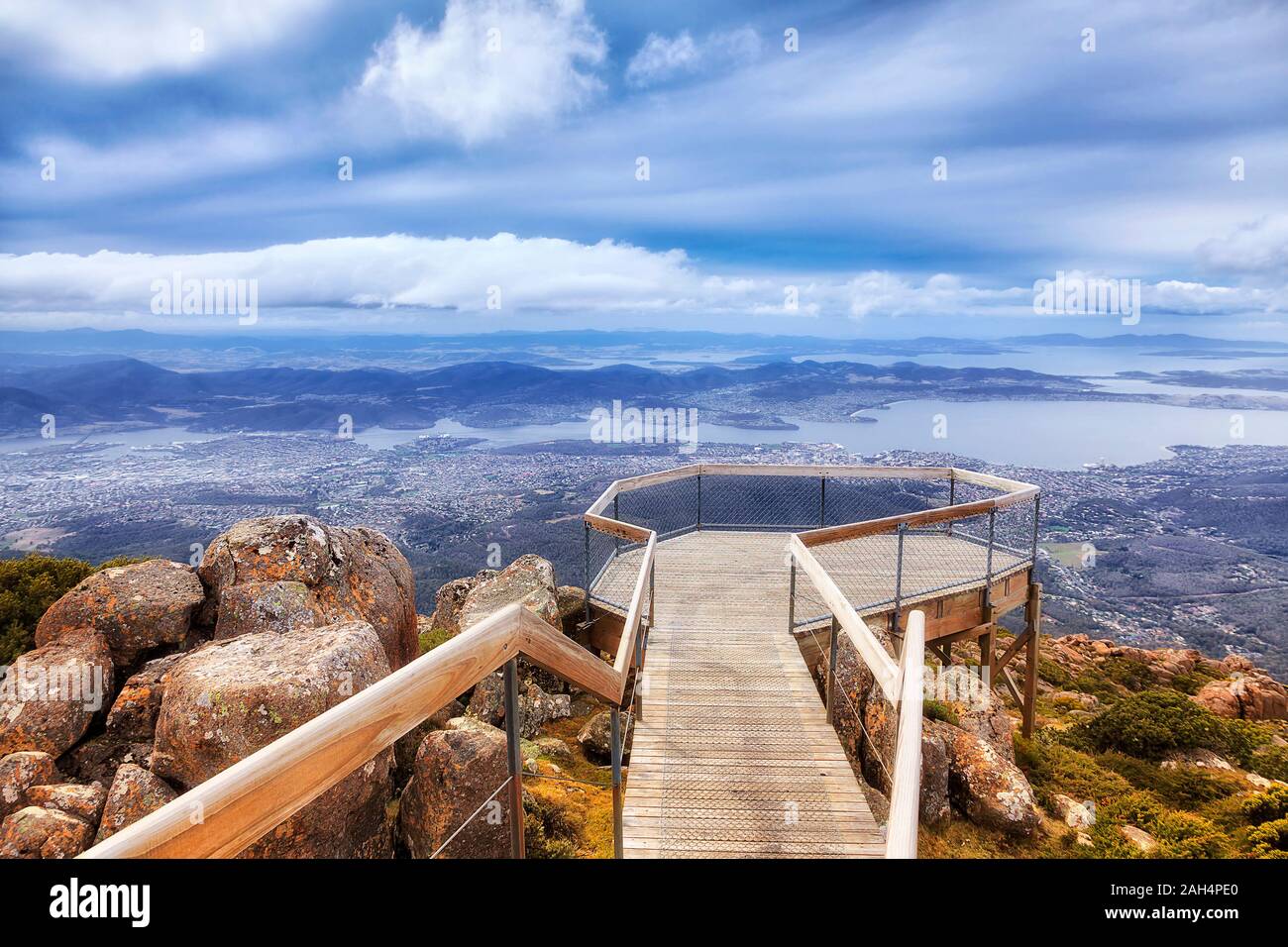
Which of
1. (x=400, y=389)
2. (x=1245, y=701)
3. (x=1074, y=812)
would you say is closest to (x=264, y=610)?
(x=1074, y=812)

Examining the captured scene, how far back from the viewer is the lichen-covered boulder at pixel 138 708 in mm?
5059

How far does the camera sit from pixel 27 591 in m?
9.41

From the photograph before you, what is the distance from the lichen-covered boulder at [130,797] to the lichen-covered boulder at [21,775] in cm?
77

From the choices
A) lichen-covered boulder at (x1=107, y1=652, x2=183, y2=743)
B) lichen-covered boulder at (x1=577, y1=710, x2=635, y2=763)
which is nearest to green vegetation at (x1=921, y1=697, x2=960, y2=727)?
lichen-covered boulder at (x1=577, y1=710, x2=635, y2=763)

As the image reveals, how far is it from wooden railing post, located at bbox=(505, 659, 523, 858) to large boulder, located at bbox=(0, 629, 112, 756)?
159 inches

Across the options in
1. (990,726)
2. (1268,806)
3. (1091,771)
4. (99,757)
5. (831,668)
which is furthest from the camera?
(1091,771)

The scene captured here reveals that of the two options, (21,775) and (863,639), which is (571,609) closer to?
(21,775)

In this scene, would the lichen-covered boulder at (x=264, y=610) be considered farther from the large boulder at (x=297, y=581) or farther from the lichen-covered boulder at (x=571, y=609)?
the lichen-covered boulder at (x=571, y=609)

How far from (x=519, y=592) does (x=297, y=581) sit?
362 centimetres

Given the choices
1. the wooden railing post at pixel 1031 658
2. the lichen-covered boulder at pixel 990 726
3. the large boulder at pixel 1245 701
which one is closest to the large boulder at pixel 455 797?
the lichen-covered boulder at pixel 990 726

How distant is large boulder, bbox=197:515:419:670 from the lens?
5.83 metres

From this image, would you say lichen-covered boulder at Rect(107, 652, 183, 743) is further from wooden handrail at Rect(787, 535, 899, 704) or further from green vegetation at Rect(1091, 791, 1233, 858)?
green vegetation at Rect(1091, 791, 1233, 858)

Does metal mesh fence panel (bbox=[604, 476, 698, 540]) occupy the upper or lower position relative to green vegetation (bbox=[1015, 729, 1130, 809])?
upper
